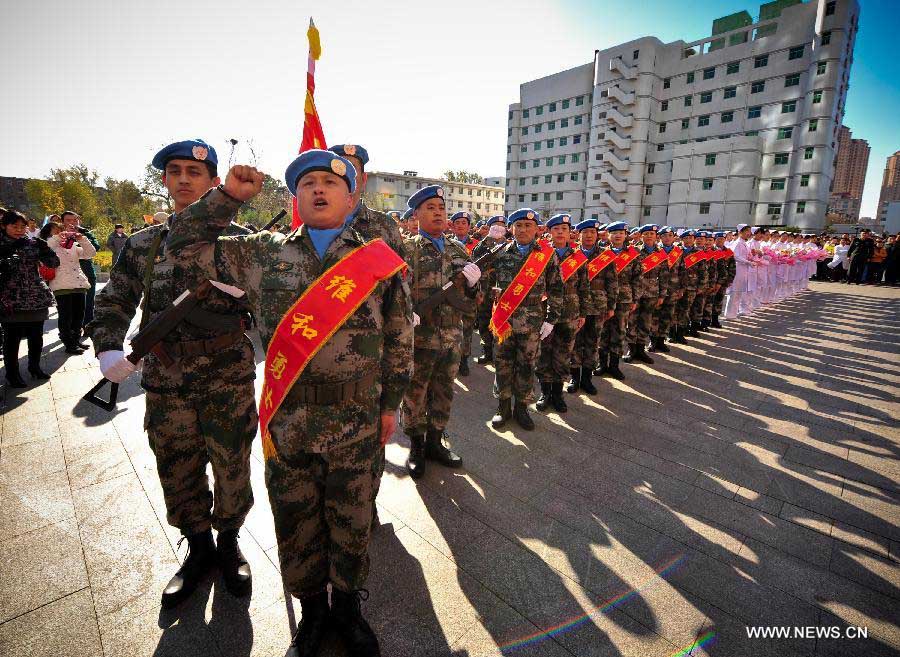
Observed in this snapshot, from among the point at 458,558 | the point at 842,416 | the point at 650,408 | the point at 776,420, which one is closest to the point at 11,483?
the point at 458,558

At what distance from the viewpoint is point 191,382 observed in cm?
238

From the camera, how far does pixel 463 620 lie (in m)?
Answer: 2.33

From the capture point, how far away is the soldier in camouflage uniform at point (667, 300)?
8.08 metres

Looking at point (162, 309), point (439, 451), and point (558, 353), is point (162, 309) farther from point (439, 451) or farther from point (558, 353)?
point (558, 353)

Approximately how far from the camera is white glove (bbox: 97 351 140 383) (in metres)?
2.26

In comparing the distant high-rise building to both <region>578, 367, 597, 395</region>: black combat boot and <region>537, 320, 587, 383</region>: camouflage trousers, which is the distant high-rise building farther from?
<region>537, 320, 587, 383</region>: camouflage trousers

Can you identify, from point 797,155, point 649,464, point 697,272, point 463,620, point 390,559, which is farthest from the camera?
point 797,155

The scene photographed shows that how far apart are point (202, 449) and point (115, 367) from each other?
698 mm

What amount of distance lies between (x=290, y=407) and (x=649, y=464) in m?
3.61

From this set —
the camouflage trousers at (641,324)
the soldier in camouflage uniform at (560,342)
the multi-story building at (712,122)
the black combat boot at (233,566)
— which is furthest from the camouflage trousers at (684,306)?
the multi-story building at (712,122)

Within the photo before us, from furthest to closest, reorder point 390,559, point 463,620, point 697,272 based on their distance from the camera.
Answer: point 697,272
point 390,559
point 463,620

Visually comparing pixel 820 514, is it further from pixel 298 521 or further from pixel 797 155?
pixel 797 155

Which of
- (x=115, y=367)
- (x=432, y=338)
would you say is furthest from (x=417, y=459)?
(x=115, y=367)

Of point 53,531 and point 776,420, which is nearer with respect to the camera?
point 53,531
